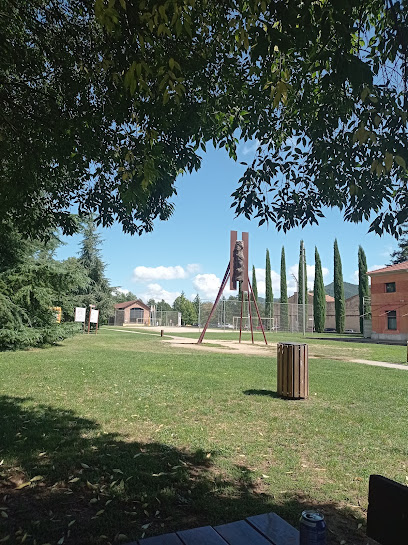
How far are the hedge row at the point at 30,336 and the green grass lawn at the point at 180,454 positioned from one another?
7099mm

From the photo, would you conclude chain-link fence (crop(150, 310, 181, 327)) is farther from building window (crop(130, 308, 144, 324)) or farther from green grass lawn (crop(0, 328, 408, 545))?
green grass lawn (crop(0, 328, 408, 545))

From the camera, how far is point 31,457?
4148 mm

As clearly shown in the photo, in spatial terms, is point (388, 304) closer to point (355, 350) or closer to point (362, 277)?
point (355, 350)

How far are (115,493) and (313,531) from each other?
2.38 meters

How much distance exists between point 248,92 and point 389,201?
194 centimetres

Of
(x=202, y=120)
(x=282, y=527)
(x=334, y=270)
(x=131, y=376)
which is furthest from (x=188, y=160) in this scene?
(x=334, y=270)

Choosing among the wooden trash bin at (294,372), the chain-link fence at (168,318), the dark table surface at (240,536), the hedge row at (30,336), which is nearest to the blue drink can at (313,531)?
the dark table surface at (240,536)

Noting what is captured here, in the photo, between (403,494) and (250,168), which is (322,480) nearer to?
(403,494)

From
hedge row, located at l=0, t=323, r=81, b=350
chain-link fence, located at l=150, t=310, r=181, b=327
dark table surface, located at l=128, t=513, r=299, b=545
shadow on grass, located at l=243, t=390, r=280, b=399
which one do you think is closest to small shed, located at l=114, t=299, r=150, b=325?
chain-link fence, located at l=150, t=310, r=181, b=327

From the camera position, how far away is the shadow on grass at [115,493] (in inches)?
112

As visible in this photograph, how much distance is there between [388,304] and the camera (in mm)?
29891

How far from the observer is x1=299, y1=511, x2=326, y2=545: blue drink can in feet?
4.92

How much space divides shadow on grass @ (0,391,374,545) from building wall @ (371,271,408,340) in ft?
93.4

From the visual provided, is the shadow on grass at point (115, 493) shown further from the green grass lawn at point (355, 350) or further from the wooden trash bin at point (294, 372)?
the green grass lawn at point (355, 350)
